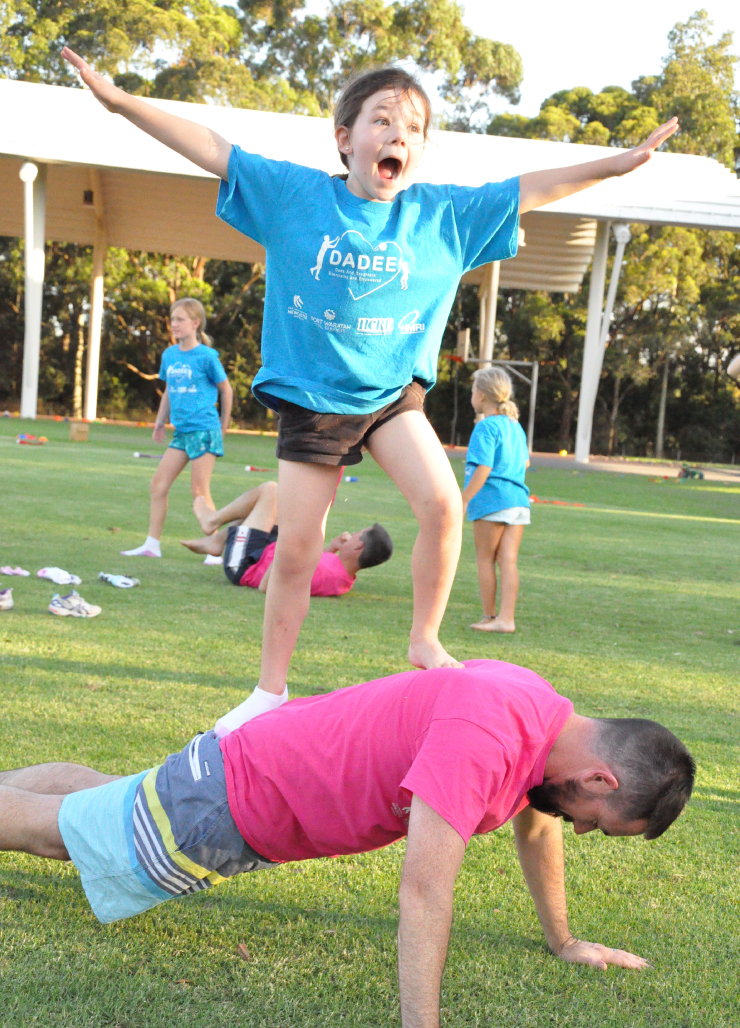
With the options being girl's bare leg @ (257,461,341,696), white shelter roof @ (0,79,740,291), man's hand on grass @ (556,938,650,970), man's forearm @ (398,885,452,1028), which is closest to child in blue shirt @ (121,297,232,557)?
girl's bare leg @ (257,461,341,696)

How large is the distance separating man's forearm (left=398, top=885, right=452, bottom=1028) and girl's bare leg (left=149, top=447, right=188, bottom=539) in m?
5.52

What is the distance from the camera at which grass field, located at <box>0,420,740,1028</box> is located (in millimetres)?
1988

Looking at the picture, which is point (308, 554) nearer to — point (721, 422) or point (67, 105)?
point (67, 105)

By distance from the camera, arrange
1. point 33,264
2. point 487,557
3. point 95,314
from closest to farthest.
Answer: point 487,557 < point 33,264 < point 95,314

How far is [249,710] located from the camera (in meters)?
2.83

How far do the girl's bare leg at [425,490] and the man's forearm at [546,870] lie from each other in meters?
0.83

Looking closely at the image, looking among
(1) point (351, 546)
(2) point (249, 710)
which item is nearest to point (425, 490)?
(2) point (249, 710)

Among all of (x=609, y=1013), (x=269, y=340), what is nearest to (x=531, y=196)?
(x=269, y=340)

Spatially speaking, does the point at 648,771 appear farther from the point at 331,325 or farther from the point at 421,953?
the point at 331,325

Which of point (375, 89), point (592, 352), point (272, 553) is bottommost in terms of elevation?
point (272, 553)

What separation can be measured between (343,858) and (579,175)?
2190 mm

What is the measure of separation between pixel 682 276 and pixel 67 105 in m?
19.5

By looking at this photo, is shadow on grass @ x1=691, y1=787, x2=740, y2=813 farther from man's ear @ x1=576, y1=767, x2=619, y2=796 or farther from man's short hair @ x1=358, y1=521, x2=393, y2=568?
man's short hair @ x1=358, y1=521, x2=393, y2=568

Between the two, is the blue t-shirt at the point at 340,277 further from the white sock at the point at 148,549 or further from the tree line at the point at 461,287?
the tree line at the point at 461,287
